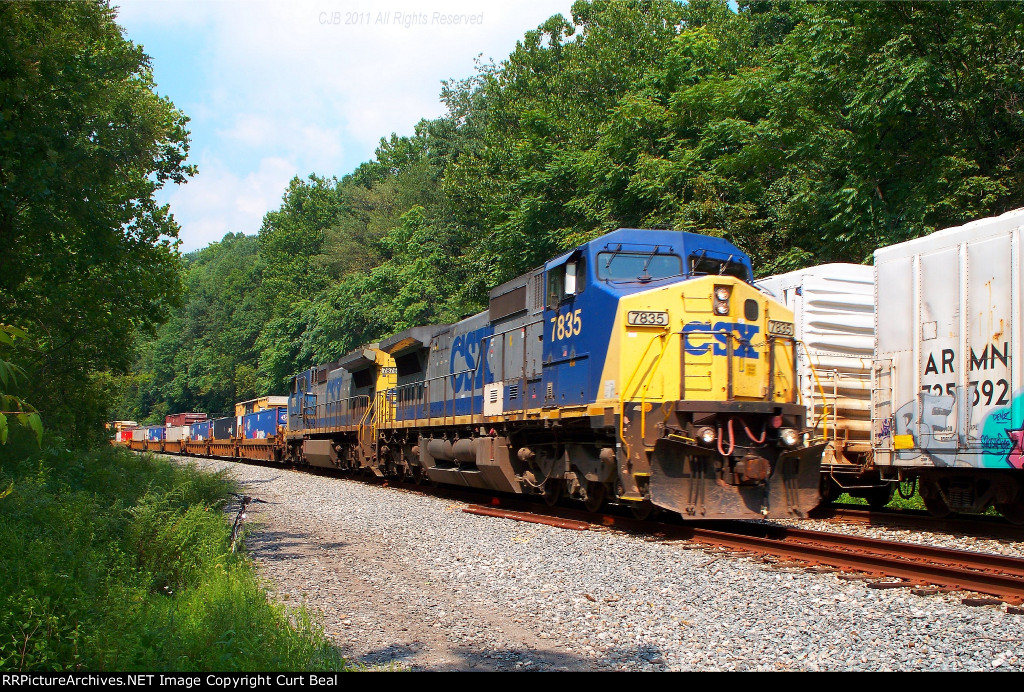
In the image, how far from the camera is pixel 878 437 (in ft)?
36.9

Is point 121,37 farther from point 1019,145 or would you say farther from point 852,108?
point 1019,145

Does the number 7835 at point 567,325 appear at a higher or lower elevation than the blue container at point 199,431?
higher

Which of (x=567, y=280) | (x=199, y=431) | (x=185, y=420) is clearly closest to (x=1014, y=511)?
(x=567, y=280)

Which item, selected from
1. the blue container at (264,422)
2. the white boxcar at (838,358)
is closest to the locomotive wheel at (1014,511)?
the white boxcar at (838,358)

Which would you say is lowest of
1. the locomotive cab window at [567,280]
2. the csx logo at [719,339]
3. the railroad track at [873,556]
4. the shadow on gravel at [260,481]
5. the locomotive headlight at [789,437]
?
the shadow on gravel at [260,481]

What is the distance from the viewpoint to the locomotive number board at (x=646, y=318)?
392 inches

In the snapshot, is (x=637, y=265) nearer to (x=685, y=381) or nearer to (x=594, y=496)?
(x=685, y=381)

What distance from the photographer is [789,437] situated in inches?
384

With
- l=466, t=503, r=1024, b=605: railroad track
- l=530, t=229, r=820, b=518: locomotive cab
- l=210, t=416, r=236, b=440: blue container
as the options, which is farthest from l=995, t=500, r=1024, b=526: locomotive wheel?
l=210, t=416, r=236, b=440: blue container

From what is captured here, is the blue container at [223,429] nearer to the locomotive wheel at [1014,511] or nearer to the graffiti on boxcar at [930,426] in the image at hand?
the graffiti on boxcar at [930,426]

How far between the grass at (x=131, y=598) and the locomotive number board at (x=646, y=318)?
5.29m

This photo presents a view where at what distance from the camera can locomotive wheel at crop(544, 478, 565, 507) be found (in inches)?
505

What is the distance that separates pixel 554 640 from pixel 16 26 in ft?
42.7

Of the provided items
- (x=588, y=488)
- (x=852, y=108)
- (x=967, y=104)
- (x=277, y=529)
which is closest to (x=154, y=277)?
(x=277, y=529)
